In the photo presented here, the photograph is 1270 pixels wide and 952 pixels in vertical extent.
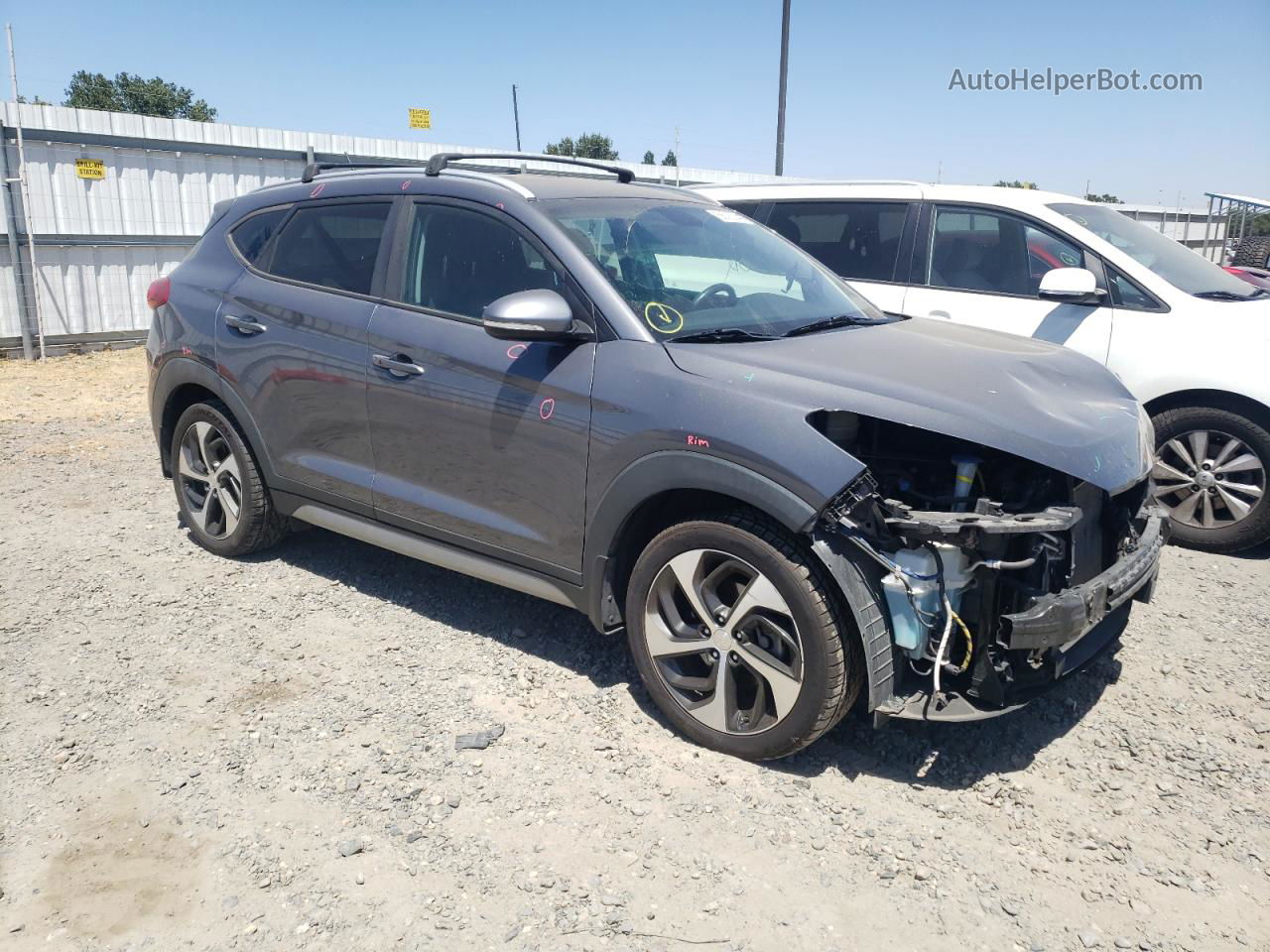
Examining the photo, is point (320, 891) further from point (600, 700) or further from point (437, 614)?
point (437, 614)

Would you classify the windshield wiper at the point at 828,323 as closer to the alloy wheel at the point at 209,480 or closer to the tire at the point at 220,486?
the tire at the point at 220,486

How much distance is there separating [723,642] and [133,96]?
7752cm

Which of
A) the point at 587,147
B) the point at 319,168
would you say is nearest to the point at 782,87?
the point at 319,168

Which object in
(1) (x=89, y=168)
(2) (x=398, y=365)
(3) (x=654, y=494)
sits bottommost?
(3) (x=654, y=494)

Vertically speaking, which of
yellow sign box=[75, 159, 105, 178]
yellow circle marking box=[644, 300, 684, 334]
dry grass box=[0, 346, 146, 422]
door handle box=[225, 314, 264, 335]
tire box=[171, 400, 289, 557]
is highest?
yellow sign box=[75, 159, 105, 178]

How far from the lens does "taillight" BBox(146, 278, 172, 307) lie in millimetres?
5012

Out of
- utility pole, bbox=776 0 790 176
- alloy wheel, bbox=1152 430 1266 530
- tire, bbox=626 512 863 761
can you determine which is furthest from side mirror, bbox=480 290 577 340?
utility pole, bbox=776 0 790 176

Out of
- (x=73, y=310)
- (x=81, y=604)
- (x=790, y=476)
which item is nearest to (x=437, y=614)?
(x=81, y=604)

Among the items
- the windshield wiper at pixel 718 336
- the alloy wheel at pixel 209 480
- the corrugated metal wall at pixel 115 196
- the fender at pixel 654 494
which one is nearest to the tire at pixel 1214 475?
the windshield wiper at pixel 718 336

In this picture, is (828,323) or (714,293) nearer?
(714,293)

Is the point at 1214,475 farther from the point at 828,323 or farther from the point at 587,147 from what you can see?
the point at 587,147

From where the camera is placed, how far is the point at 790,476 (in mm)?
2910

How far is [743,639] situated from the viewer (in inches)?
124

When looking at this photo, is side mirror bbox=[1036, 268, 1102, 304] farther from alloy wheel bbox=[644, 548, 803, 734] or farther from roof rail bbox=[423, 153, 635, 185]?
alloy wheel bbox=[644, 548, 803, 734]
